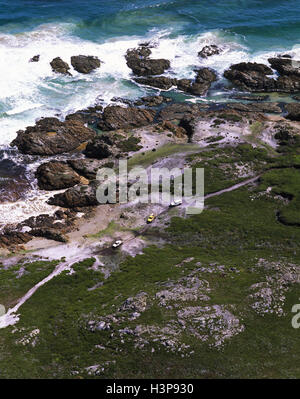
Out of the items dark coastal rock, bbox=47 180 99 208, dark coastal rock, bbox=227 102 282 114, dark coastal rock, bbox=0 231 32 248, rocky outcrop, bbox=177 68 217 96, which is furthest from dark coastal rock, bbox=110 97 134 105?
dark coastal rock, bbox=0 231 32 248

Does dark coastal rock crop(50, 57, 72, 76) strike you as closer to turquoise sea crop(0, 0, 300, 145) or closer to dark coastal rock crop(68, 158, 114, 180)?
turquoise sea crop(0, 0, 300, 145)

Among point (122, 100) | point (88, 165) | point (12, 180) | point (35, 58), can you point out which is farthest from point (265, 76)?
point (12, 180)

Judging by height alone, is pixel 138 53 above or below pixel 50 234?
above

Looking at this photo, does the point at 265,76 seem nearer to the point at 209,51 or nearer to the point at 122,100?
the point at 209,51

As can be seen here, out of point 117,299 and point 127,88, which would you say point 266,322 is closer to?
point 117,299

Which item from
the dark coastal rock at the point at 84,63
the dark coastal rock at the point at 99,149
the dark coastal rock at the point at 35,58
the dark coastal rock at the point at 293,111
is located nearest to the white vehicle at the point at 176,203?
the dark coastal rock at the point at 99,149

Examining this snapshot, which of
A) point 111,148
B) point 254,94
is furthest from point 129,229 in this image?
point 254,94
